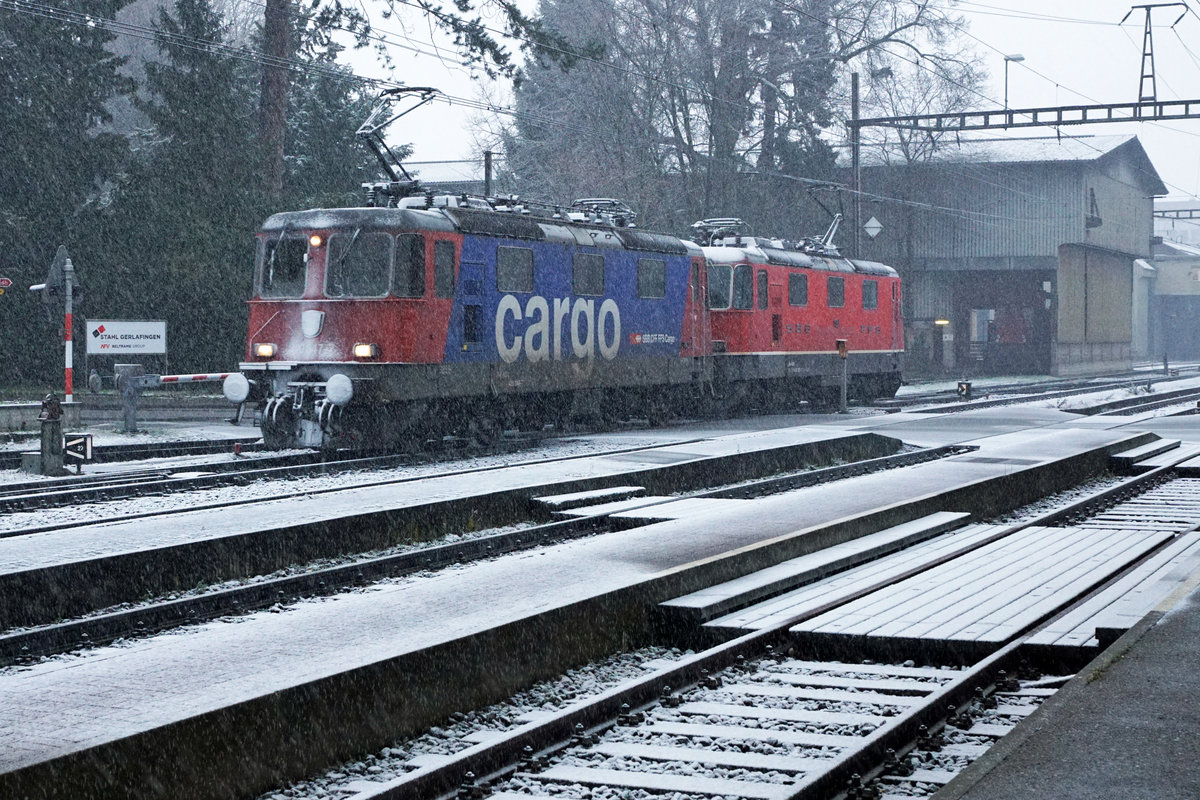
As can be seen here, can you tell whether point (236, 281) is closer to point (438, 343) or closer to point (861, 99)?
point (438, 343)

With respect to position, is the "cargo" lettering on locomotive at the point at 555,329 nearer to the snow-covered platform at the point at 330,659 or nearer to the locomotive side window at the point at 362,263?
the locomotive side window at the point at 362,263

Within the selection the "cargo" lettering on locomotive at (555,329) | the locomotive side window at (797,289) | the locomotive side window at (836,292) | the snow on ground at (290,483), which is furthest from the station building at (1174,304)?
the snow on ground at (290,483)

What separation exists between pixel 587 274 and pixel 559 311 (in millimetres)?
998

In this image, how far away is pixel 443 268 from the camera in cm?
2019

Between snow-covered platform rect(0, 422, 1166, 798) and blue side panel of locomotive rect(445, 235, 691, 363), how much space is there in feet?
26.4

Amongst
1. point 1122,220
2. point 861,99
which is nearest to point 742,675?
point 861,99

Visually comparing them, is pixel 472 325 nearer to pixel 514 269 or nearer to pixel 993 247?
pixel 514 269

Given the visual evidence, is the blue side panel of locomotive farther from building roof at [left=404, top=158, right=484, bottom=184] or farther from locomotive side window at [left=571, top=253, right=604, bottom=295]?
building roof at [left=404, top=158, right=484, bottom=184]

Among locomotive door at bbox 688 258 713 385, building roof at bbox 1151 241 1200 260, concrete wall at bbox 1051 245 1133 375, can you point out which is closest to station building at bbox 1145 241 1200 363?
building roof at bbox 1151 241 1200 260

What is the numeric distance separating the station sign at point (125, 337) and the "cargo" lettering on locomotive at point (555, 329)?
320 inches

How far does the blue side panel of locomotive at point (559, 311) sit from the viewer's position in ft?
68.3

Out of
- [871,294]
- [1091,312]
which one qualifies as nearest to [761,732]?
[871,294]

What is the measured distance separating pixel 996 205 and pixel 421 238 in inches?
1756

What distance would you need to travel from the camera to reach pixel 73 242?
3241cm
